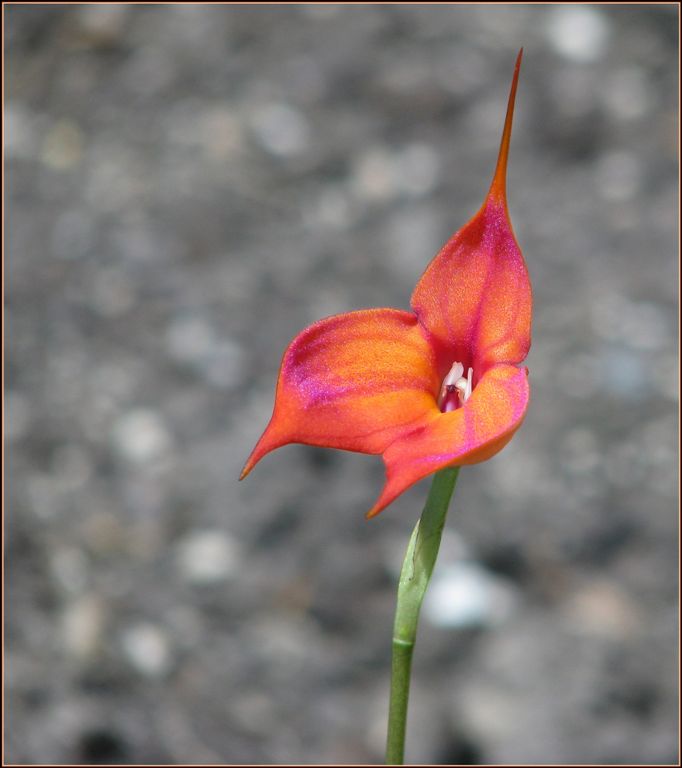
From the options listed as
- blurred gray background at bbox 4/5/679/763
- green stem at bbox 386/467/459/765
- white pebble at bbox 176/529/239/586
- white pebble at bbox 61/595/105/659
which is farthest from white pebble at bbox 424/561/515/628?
green stem at bbox 386/467/459/765

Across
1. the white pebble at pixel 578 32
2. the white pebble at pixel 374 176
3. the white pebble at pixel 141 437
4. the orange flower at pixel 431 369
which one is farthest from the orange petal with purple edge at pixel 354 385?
the white pebble at pixel 578 32

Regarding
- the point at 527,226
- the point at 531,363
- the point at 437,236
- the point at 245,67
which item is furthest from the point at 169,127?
the point at 531,363

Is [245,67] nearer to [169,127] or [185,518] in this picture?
[169,127]

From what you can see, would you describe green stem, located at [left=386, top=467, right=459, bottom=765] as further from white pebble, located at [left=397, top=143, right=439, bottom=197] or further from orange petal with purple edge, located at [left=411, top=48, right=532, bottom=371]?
white pebble, located at [left=397, top=143, right=439, bottom=197]

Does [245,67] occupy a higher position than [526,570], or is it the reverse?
[245,67]

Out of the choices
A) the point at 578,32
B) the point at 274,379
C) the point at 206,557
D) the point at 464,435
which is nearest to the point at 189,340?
the point at 274,379

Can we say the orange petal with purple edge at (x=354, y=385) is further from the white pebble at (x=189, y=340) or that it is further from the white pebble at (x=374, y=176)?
the white pebble at (x=374, y=176)

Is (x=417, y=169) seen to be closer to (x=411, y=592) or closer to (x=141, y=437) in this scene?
(x=141, y=437)

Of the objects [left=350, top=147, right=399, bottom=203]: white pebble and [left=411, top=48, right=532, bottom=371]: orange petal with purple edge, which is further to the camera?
[left=350, top=147, right=399, bottom=203]: white pebble

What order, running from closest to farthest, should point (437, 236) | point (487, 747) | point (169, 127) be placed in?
1. point (487, 747)
2. point (437, 236)
3. point (169, 127)
